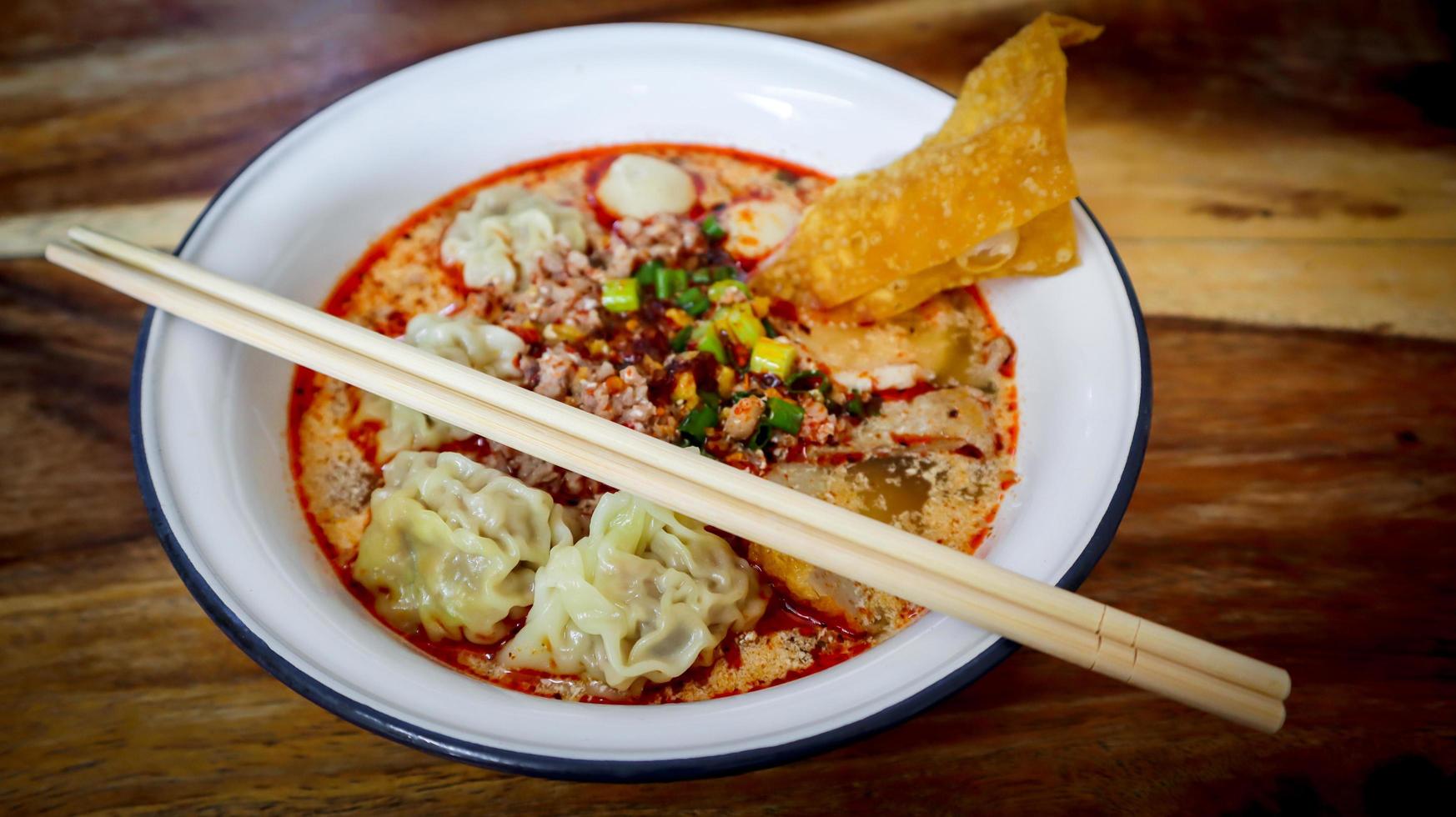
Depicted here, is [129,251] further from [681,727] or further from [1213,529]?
[1213,529]

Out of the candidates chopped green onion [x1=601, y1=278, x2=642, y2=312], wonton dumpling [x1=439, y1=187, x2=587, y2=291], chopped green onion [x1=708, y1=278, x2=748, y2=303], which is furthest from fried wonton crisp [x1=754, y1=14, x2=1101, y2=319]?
wonton dumpling [x1=439, y1=187, x2=587, y2=291]

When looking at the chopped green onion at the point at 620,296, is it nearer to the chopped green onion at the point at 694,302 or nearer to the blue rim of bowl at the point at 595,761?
the chopped green onion at the point at 694,302

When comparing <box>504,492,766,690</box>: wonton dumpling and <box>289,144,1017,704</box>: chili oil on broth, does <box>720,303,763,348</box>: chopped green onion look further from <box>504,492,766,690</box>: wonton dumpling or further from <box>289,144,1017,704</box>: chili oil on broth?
<box>504,492,766,690</box>: wonton dumpling

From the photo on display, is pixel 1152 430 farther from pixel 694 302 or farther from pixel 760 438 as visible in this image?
pixel 694 302

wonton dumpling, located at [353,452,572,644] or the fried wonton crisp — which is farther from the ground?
the fried wonton crisp

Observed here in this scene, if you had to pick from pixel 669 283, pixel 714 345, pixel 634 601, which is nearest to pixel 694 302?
pixel 669 283

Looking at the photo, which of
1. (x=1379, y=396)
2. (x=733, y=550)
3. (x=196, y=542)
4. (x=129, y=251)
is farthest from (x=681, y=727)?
(x=1379, y=396)

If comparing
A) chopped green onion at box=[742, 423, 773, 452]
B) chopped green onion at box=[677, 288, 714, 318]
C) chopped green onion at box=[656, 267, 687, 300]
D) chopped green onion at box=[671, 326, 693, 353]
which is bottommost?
chopped green onion at box=[742, 423, 773, 452]

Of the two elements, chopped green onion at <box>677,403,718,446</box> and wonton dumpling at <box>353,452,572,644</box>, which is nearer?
wonton dumpling at <box>353,452,572,644</box>
